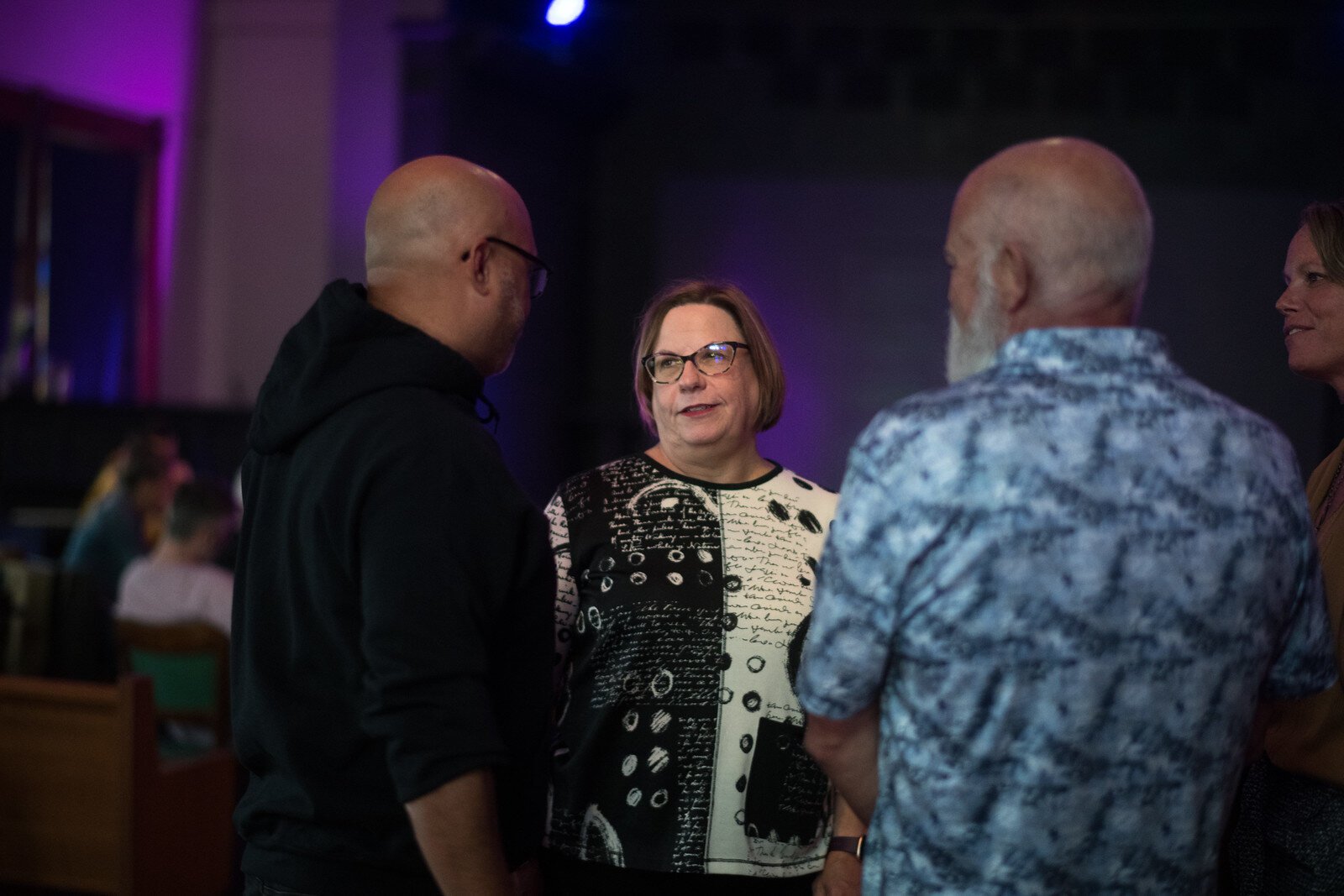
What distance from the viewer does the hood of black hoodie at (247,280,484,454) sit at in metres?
1.41

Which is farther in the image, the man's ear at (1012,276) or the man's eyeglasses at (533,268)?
the man's eyeglasses at (533,268)

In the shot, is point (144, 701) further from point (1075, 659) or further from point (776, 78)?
point (776, 78)

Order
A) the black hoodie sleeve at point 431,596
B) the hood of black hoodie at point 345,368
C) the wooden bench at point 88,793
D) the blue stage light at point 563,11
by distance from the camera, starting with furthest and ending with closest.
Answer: the blue stage light at point 563,11 < the wooden bench at point 88,793 < the hood of black hoodie at point 345,368 < the black hoodie sleeve at point 431,596

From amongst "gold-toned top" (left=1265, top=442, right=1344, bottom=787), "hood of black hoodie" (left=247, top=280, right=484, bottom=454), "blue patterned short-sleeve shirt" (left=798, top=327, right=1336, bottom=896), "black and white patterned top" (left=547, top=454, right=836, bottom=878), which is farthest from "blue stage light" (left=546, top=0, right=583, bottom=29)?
"blue patterned short-sleeve shirt" (left=798, top=327, right=1336, bottom=896)

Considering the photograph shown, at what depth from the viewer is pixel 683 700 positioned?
1.86 m

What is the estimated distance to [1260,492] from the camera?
1.24m

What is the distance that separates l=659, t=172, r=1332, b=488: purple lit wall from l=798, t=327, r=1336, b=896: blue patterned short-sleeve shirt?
6318mm

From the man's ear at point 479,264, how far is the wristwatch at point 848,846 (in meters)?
0.97

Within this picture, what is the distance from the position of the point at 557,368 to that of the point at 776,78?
2450mm

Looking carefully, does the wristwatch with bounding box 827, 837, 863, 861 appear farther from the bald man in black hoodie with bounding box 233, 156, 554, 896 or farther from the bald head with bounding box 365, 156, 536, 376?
the bald head with bounding box 365, 156, 536, 376

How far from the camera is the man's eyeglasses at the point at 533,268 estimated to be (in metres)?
1.51

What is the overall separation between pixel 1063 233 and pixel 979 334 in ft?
0.44

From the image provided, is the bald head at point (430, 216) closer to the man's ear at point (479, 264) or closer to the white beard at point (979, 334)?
the man's ear at point (479, 264)

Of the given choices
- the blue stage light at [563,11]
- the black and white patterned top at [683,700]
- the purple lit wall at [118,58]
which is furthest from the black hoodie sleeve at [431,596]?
the purple lit wall at [118,58]
